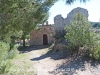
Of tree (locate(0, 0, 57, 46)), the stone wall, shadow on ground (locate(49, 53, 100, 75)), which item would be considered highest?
tree (locate(0, 0, 57, 46))

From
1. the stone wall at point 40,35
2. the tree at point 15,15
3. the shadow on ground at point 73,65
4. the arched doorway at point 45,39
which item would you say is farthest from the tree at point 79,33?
the arched doorway at point 45,39

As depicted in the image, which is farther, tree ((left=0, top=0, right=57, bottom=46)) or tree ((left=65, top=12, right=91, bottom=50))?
tree ((left=65, top=12, right=91, bottom=50))

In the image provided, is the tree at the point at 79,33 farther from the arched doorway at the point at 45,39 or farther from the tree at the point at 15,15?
the arched doorway at the point at 45,39

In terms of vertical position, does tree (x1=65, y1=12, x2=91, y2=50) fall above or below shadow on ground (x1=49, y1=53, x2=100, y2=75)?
above

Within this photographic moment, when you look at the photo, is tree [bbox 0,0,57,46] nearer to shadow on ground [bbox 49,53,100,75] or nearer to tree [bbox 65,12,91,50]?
shadow on ground [bbox 49,53,100,75]

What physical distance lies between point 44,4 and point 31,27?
0.78 meters

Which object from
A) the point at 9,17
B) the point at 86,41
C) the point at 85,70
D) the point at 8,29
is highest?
the point at 9,17

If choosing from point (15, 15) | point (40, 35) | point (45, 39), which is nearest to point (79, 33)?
point (15, 15)

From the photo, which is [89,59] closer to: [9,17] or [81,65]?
[81,65]

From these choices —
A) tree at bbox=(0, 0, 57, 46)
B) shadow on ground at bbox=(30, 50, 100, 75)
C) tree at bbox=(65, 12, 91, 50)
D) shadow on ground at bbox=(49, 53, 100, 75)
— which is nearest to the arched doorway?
tree at bbox=(65, 12, 91, 50)

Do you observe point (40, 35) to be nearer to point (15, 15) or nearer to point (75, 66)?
point (75, 66)

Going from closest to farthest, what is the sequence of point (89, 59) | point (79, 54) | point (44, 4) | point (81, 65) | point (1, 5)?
1. point (1, 5)
2. point (44, 4)
3. point (81, 65)
4. point (89, 59)
5. point (79, 54)

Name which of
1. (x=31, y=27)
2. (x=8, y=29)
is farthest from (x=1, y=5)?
(x=31, y=27)

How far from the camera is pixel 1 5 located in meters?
3.31
